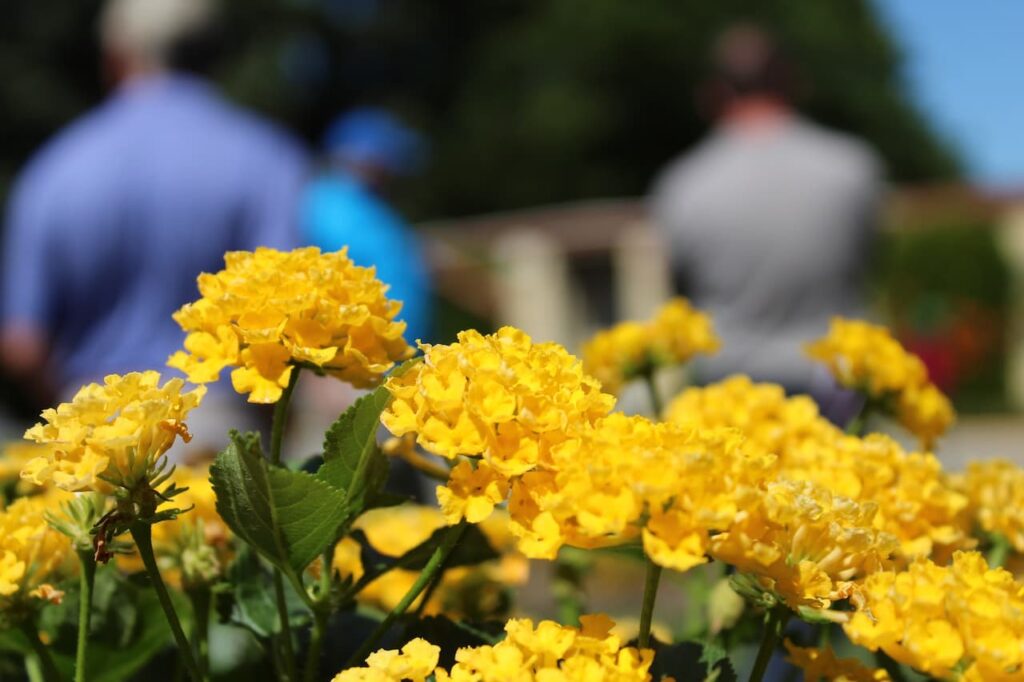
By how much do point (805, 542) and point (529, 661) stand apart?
0.51ft

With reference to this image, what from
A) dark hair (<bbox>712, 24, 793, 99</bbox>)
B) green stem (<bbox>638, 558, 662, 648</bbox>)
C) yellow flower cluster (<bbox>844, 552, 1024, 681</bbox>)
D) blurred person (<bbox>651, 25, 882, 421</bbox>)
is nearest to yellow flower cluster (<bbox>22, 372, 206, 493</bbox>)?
green stem (<bbox>638, 558, 662, 648</bbox>)

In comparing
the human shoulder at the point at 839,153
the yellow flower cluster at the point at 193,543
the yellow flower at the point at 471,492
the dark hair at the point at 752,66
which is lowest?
the yellow flower cluster at the point at 193,543

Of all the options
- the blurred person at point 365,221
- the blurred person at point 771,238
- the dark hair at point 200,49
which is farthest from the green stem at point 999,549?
the dark hair at point 200,49

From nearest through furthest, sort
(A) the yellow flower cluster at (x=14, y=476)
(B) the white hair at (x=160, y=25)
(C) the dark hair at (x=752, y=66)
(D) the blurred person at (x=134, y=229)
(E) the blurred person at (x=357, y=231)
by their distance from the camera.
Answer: (A) the yellow flower cluster at (x=14, y=476)
(D) the blurred person at (x=134, y=229)
(B) the white hair at (x=160, y=25)
(E) the blurred person at (x=357, y=231)
(C) the dark hair at (x=752, y=66)

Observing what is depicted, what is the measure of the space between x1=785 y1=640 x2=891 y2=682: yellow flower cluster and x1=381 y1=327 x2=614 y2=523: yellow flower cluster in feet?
0.71

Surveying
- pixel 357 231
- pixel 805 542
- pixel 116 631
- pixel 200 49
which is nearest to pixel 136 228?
pixel 200 49

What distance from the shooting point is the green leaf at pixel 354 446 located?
0.71 metres

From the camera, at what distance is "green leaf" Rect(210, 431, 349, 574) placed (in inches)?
26.7

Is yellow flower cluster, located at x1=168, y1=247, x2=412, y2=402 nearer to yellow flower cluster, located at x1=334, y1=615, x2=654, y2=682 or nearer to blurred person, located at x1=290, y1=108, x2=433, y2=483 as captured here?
yellow flower cluster, located at x1=334, y1=615, x2=654, y2=682

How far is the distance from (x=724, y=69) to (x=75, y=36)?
15.4 meters

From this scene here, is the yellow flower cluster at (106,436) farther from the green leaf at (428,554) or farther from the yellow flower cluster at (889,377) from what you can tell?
the yellow flower cluster at (889,377)

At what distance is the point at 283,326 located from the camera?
70cm

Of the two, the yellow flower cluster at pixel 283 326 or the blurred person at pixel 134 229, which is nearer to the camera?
the yellow flower cluster at pixel 283 326

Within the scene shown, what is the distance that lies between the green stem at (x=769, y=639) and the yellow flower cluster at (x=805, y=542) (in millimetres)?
22
